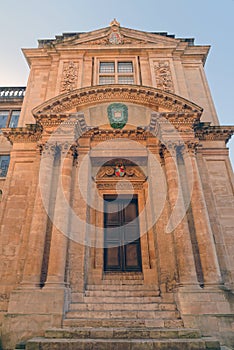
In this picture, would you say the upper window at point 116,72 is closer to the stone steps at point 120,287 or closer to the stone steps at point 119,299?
the stone steps at point 120,287

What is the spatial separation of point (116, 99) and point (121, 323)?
32.9 feet

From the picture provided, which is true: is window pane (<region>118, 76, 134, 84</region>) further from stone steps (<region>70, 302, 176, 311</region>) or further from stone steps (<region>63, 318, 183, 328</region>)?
stone steps (<region>63, 318, 183, 328</region>)

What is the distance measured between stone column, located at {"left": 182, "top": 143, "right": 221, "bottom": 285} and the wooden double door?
312cm

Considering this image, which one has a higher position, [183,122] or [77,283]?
[183,122]

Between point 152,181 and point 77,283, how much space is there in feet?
17.6

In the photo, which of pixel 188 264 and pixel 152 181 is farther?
pixel 152 181

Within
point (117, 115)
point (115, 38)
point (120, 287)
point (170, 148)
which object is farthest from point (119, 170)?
point (115, 38)

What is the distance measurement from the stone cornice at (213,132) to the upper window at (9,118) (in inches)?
471

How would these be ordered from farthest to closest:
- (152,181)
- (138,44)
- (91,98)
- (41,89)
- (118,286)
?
(138,44) < (41,89) < (91,98) < (152,181) < (118,286)

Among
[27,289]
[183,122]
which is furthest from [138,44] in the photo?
[27,289]

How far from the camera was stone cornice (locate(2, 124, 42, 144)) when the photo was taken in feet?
42.0

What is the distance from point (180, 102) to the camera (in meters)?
12.1

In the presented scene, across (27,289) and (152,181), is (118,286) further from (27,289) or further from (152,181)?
(152,181)

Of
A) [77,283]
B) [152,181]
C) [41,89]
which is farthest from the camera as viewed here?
[41,89]
